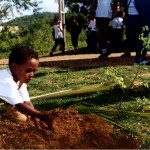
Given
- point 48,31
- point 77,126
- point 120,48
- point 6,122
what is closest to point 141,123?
point 77,126

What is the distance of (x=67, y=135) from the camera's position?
4172 millimetres

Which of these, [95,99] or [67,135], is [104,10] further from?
[67,135]

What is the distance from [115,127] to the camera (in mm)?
4359

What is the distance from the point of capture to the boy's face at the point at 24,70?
4.10 meters

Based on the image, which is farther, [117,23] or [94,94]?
[117,23]

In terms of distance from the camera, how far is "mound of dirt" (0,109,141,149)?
3.99 meters

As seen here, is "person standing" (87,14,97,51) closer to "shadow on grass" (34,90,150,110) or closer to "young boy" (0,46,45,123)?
"shadow on grass" (34,90,150,110)

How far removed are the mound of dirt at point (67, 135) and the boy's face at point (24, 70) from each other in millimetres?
382

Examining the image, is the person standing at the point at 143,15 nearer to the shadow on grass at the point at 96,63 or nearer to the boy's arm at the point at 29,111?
the shadow on grass at the point at 96,63

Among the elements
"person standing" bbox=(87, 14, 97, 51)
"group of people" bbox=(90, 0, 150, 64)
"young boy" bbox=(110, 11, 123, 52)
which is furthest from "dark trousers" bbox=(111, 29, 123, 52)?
"group of people" bbox=(90, 0, 150, 64)

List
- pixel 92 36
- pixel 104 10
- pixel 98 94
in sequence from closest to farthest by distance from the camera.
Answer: pixel 98 94, pixel 104 10, pixel 92 36

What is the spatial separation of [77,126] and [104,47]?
6031 mm

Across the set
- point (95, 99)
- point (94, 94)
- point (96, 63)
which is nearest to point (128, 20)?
point (96, 63)

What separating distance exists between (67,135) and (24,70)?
656 mm
